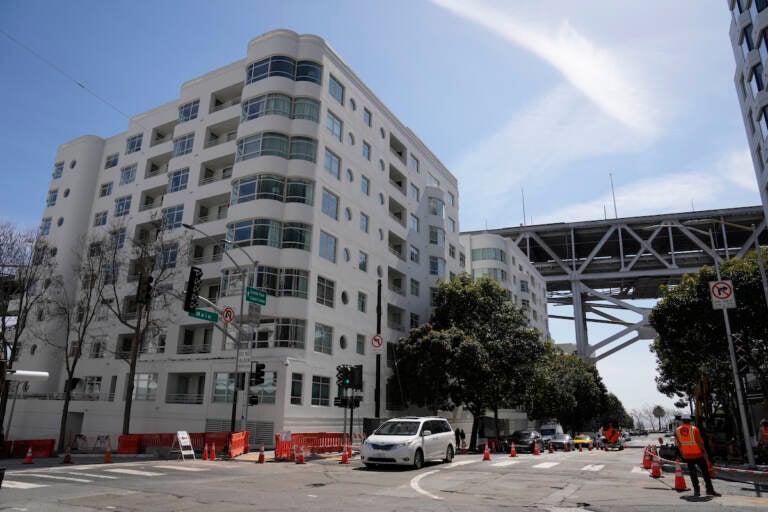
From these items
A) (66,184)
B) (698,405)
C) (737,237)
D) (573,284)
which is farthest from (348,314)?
(737,237)

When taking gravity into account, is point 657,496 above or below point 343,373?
below

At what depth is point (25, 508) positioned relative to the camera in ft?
31.3

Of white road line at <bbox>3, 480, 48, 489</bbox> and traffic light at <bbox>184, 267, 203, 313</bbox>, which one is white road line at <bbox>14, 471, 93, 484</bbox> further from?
traffic light at <bbox>184, 267, 203, 313</bbox>

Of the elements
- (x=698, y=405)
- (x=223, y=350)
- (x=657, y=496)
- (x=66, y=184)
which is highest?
(x=66, y=184)

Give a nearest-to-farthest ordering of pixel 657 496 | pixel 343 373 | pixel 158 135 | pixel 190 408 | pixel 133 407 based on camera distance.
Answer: pixel 657 496, pixel 343 373, pixel 190 408, pixel 133 407, pixel 158 135

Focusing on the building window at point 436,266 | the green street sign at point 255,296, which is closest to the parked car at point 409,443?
the green street sign at point 255,296

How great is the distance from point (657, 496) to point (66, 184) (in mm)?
54445

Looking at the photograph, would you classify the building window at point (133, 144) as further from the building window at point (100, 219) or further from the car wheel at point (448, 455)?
the car wheel at point (448, 455)

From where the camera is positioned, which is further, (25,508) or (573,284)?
(573,284)

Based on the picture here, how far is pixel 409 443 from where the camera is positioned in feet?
57.6

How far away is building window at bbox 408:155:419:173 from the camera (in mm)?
50875

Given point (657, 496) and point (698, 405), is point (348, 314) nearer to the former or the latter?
point (698, 405)

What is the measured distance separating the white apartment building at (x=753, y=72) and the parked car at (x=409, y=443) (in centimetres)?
3088

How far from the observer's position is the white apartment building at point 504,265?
6862 centimetres
